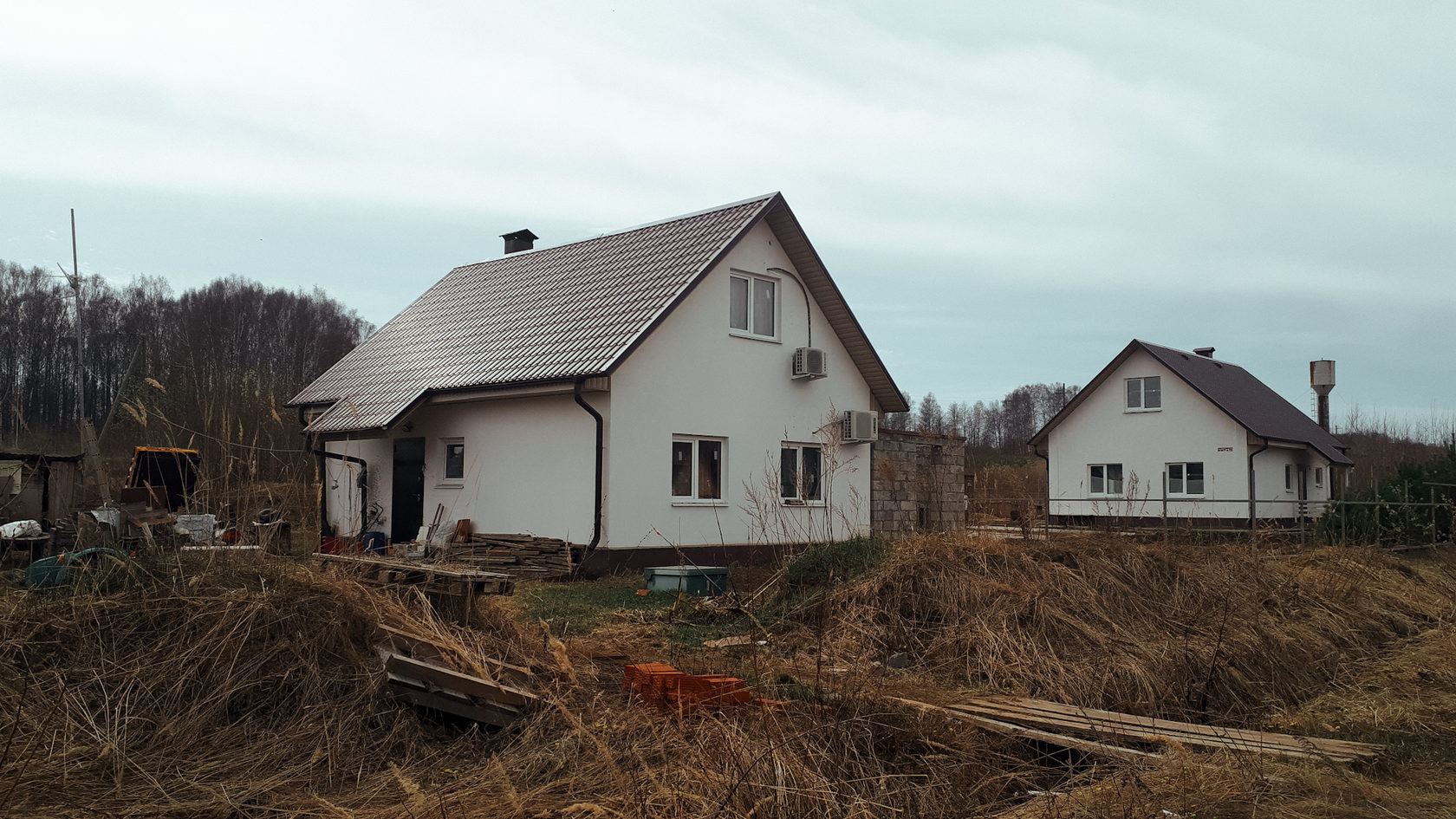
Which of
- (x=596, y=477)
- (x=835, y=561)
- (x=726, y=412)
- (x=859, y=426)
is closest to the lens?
(x=835, y=561)

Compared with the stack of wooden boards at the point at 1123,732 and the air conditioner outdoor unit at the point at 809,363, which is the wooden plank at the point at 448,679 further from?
the air conditioner outdoor unit at the point at 809,363

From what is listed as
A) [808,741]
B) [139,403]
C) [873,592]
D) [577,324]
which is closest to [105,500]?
[139,403]

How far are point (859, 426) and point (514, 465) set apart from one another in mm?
6254

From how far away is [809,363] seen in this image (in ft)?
57.3

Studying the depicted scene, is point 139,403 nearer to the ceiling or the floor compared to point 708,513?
nearer to the ceiling

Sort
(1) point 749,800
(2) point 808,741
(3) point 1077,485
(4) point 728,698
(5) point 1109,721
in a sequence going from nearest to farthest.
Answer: (1) point 749,800
(2) point 808,741
(4) point 728,698
(5) point 1109,721
(3) point 1077,485

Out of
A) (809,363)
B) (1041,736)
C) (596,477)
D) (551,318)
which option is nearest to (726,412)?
(809,363)

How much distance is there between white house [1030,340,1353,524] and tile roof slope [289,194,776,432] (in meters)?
15.1

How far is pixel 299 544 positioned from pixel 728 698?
319 cm

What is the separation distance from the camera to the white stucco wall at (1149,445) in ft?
93.4

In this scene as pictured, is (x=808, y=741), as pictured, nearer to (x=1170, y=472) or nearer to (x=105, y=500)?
(x=105, y=500)

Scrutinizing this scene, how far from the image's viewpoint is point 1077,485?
32.6 m

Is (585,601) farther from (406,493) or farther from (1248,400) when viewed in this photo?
(1248,400)

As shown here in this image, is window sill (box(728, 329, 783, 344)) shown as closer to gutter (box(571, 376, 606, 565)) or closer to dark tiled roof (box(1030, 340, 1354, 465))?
gutter (box(571, 376, 606, 565))
